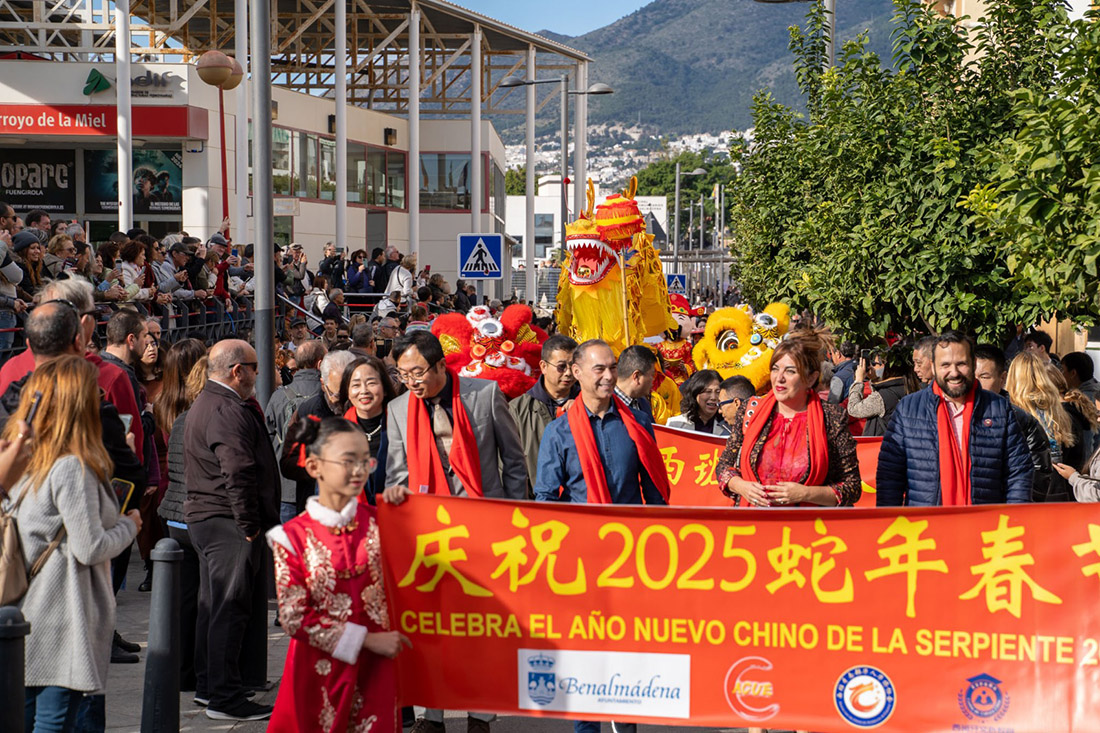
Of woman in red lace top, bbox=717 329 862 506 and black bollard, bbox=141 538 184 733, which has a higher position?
woman in red lace top, bbox=717 329 862 506

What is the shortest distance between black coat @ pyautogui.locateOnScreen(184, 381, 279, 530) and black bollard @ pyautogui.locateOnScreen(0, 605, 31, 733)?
181 cm

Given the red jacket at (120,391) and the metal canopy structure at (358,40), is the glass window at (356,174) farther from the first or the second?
the red jacket at (120,391)

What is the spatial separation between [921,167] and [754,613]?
7.13 m

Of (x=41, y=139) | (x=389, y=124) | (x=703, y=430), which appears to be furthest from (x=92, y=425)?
(x=389, y=124)

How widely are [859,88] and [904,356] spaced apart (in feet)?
8.21

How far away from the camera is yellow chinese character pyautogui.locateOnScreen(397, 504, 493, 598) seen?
219 inches

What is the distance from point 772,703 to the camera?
17.6 ft

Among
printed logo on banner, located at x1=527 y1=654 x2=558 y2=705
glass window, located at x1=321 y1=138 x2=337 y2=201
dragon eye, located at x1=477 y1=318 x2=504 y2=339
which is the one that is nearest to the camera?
printed logo on banner, located at x1=527 y1=654 x2=558 y2=705

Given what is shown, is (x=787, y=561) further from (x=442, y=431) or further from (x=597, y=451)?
(x=442, y=431)

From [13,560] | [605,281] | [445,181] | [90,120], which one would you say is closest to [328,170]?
[445,181]

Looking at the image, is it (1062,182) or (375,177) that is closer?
(1062,182)

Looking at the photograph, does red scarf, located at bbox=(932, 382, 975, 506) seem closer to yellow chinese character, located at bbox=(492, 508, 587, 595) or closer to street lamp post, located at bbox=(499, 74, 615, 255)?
yellow chinese character, located at bbox=(492, 508, 587, 595)

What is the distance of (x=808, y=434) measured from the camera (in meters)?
6.16

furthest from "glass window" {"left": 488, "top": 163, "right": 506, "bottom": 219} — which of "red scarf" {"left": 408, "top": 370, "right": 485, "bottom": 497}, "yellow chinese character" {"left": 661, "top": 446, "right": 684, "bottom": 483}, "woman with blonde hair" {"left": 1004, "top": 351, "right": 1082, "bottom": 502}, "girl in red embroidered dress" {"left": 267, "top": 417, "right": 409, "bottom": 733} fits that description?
"girl in red embroidered dress" {"left": 267, "top": 417, "right": 409, "bottom": 733}
